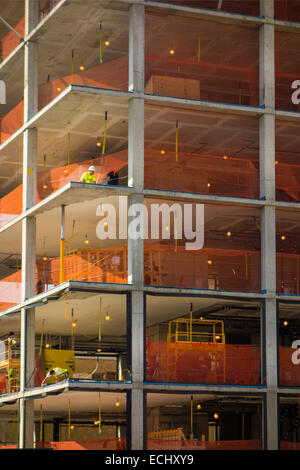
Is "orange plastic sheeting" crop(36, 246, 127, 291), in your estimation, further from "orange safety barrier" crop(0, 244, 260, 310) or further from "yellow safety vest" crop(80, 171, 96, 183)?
"yellow safety vest" crop(80, 171, 96, 183)

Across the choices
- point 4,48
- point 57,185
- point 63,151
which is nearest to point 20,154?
point 63,151

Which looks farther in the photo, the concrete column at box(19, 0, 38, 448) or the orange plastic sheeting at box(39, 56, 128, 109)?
the orange plastic sheeting at box(39, 56, 128, 109)

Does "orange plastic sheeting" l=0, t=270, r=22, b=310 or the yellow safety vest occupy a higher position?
the yellow safety vest

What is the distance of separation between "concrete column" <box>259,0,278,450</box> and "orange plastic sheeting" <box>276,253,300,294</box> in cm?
115

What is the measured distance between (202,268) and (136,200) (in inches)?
142

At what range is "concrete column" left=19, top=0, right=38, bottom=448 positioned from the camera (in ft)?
131

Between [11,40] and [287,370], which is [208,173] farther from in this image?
[11,40]

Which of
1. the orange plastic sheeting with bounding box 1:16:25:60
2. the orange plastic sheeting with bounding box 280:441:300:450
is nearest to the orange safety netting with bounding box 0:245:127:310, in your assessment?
the orange plastic sheeting with bounding box 280:441:300:450

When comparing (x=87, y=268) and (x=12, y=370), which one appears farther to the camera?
(x=12, y=370)

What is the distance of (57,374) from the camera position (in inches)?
1513

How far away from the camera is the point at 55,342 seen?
174ft

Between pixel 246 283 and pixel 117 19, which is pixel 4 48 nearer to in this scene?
pixel 117 19

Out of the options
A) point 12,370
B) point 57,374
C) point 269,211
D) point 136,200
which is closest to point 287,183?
point 269,211

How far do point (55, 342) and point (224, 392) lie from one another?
17.0 meters
